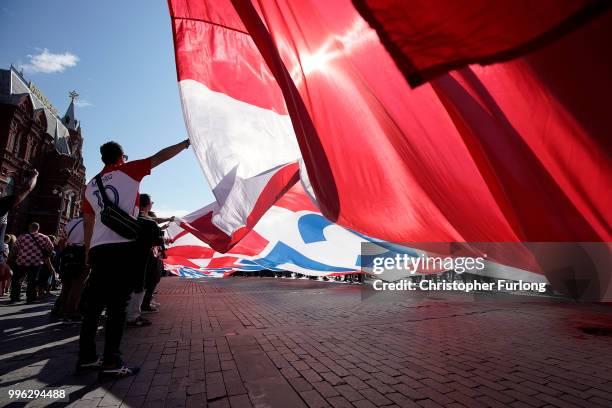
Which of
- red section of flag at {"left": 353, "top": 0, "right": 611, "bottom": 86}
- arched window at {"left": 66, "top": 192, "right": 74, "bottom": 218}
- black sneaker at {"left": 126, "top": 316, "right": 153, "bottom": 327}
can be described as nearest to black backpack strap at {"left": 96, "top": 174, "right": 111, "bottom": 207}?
red section of flag at {"left": 353, "top": 0, "right": 611, "bottom": 86}

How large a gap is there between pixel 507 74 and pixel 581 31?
240mm

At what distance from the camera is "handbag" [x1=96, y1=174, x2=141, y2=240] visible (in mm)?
2514

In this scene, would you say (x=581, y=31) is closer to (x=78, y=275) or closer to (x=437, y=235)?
(x=437, y=235)

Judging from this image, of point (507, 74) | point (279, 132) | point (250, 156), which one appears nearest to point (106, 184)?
point (250, 156)

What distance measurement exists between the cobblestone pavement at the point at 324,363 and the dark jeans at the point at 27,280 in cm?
154

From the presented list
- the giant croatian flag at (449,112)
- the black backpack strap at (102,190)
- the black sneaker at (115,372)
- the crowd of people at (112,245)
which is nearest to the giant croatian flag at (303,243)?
the crowd of people at (112,245)

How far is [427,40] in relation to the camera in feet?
4.18

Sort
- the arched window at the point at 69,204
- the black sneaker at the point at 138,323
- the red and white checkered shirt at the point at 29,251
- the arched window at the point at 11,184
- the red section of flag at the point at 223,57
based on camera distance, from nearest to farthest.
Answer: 1. the red section of flag at the point at 223,57
2. the black sneaker at the point at 138,323
3. the red and white checkered shirt at the point at 29,251
4. the arched window at the point at 11,184
5. the arched window at the point at 69,204

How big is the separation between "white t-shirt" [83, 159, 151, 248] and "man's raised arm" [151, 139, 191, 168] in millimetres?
70

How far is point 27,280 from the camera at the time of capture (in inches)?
292

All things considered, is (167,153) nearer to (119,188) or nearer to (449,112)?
(119,188)

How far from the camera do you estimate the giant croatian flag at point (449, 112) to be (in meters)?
1.13

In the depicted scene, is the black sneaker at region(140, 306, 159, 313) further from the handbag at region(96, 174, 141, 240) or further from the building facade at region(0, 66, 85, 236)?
the building facade at region(0, 66, 85, 236)

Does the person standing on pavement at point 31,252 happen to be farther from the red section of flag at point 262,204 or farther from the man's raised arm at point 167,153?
the man's raised arm at point 167,153
